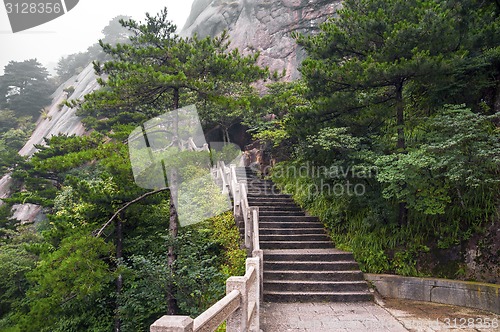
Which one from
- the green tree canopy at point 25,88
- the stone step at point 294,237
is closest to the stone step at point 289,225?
the stone step at point 294,237

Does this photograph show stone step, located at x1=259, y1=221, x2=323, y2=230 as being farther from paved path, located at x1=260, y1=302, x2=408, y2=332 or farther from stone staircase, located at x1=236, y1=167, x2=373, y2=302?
paved path, located at x1=260, y1=302, x2=408, y2=332

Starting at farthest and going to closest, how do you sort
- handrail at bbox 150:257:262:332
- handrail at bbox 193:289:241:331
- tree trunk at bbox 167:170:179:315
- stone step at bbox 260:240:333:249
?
stone step at bbox 260:240:333:249, tree trunk at bbox 167:170:179:315, handrail at bbox 193:289:241:331, handrail at bbox 150:257:262:332

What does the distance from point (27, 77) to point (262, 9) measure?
30.9 metres

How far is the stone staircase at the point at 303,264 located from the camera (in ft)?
19.3

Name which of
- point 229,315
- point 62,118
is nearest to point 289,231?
point 229,315

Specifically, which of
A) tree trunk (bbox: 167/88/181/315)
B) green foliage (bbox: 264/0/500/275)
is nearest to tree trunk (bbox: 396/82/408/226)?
green foliage (bbox: 264/0/500/275)

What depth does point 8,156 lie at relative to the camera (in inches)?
713

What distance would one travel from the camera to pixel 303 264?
6.61m

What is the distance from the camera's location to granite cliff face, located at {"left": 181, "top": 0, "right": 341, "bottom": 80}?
815 inches

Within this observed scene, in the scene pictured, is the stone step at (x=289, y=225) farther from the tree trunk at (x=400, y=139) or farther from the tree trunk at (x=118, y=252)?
the tree trunk at (x=118, y=252)

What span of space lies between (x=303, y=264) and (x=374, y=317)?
192cm

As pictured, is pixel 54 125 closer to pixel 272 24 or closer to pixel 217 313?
pixel 272 24

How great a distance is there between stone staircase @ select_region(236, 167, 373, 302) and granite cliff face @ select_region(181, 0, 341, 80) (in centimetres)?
1285

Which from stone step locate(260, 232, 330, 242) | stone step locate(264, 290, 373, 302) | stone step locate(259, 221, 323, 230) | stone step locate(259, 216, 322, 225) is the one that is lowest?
stone step locate(264, 290, 373, 302)
